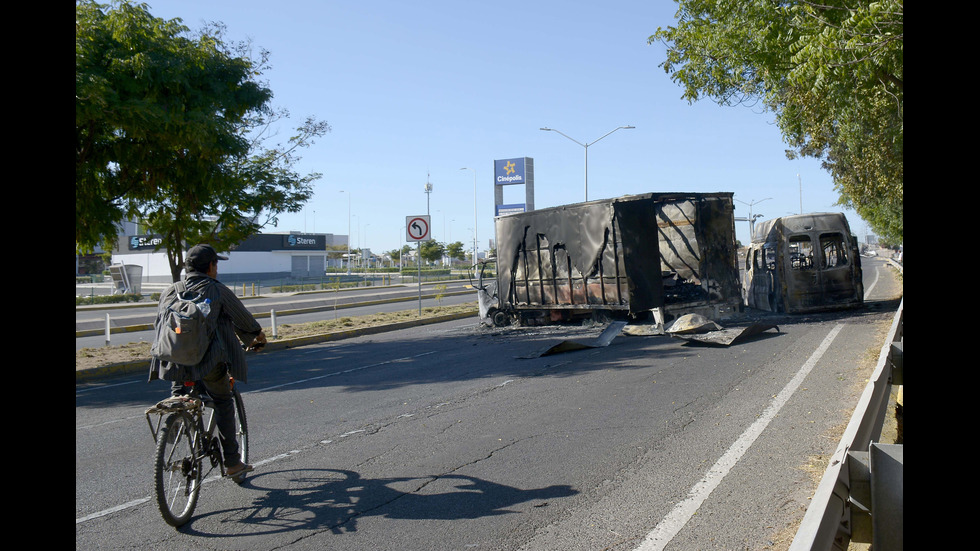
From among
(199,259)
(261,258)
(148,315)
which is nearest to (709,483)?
(199,259)

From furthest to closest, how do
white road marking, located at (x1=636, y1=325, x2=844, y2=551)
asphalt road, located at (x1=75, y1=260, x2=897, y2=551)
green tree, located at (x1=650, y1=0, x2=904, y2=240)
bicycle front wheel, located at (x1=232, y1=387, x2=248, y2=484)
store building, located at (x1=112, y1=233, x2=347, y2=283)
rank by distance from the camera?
store building, located at (x1=112, y1=233, x2=347, y2=283) < green tree, located at (x1=650, y1=0, x2=904, y2=240) < bicycle front wheel, located at (x1=232, y1=387, x2=248, y2=484) < asphalt road, located at (x1=75, y1=260, x2=897, y2=551) < white road marking, located at (x1=636, y1=325, x2=844, y2=551)

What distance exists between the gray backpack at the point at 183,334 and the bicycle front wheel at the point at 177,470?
0.40 metres

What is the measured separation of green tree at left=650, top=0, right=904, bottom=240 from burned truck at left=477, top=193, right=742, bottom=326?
3.23 meters

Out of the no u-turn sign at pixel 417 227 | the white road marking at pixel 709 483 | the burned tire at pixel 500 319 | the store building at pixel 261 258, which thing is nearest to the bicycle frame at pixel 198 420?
the white road marking at pixel 709 483

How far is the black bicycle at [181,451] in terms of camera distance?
4.52 meters

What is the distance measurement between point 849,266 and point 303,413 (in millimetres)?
15198

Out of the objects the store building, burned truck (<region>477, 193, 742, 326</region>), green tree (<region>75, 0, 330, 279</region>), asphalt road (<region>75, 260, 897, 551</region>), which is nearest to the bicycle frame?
asphalt road (<region>75, 260, 897, 551</region>)

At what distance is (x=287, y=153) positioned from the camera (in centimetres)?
1967

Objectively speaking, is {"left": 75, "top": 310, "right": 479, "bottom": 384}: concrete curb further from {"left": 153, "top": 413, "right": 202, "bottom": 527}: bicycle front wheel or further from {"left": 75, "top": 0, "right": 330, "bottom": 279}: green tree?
{"left": 153, "top": 413, "right": 202, "bottom": 527}: bicycle front wheel

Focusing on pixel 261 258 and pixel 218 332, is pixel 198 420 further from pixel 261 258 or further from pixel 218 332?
pixel 261 258

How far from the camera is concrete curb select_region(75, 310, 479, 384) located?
1264 centimetres

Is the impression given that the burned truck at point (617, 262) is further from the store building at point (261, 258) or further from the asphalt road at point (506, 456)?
the store building at point (261, 258)

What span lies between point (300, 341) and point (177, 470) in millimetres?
12537
